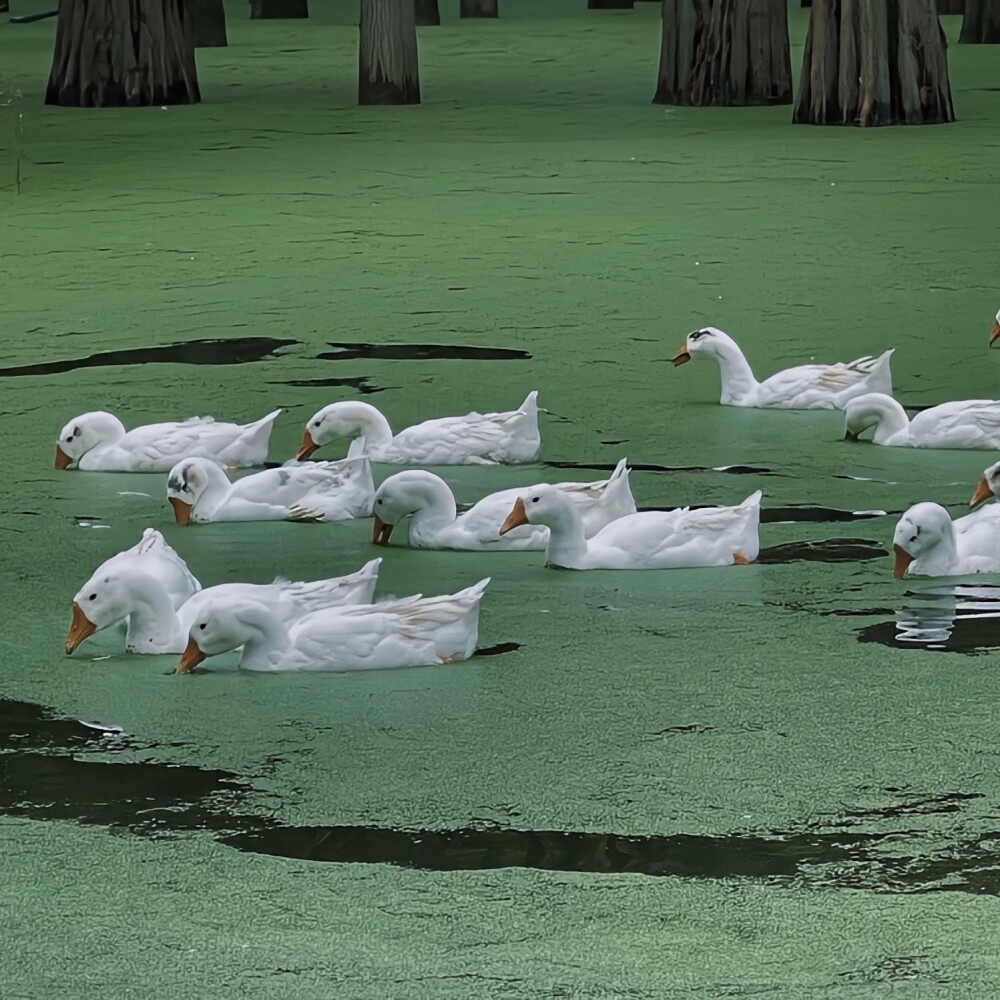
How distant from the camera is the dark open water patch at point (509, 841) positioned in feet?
9.26

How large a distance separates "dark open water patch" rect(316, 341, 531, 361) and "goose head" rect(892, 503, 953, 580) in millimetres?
2445

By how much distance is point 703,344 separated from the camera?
606cm

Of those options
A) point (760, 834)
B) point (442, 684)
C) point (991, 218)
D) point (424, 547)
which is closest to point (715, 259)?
Result: point (991, 218)

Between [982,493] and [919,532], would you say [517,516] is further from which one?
[982,493]

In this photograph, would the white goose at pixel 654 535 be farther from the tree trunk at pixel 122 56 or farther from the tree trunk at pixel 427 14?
the tree trunk at pixel 427 14

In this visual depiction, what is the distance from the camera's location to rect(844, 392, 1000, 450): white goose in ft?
17.5

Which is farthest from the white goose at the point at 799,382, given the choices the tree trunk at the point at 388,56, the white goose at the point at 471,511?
the tree trunk at the point at 388,56

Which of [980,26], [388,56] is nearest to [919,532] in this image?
[388,56]

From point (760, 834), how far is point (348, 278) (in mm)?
5316

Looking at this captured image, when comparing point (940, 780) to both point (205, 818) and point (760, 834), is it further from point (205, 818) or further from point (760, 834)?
point (205, 818)

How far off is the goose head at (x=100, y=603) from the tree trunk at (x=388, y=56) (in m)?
10.4

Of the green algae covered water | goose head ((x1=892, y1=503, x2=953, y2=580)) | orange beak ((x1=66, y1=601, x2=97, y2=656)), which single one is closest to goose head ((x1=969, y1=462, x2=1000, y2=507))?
the green algae covered water

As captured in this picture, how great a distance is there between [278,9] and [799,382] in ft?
60.5

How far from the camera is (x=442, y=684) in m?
3.66
